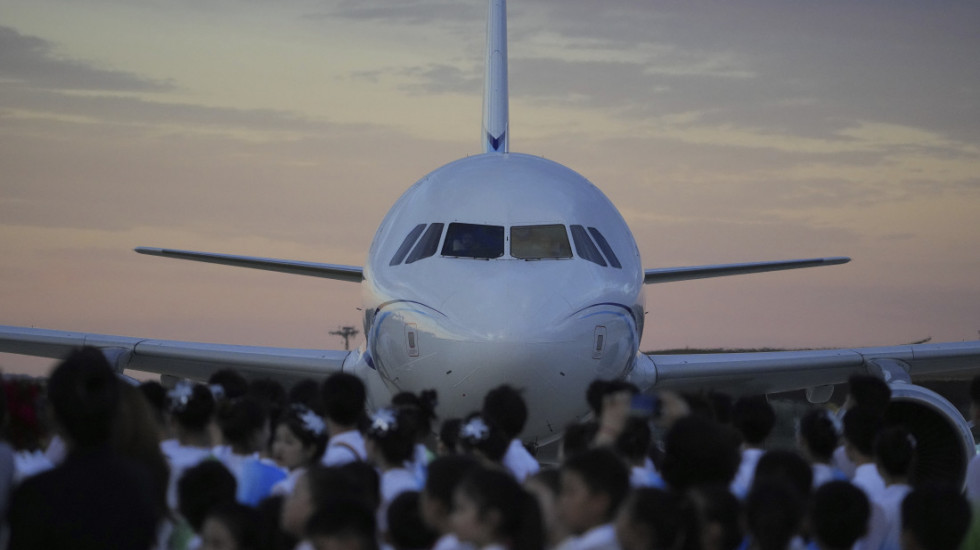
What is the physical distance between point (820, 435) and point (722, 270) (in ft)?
25.4

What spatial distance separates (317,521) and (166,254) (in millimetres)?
11996

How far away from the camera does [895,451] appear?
732 cm

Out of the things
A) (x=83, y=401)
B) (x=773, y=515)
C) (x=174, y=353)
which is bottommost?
(x=174, y=353)

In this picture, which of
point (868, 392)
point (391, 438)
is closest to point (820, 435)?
point (868, 392)

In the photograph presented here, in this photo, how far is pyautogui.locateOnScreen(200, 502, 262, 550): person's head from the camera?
521cm

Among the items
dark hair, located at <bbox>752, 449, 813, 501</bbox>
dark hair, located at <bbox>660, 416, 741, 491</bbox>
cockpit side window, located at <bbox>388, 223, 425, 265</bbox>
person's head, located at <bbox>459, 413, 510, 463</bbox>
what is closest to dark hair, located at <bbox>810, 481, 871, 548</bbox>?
dark hair, located at <bbox>660, 416, 741, 491</bbox>

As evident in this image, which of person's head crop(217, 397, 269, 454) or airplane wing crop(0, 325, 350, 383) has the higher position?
person's head crop(217, 397, 269, 454)

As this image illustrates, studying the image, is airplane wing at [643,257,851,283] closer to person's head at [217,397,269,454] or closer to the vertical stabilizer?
the vertical stabilizer

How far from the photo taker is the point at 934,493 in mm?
5723

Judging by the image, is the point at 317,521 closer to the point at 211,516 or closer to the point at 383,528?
the point at 211,516

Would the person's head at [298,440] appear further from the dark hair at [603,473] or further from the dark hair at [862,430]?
the dark hair at [862,430]

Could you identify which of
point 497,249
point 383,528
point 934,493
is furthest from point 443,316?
point 934,493

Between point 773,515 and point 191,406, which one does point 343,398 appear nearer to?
point 191,406

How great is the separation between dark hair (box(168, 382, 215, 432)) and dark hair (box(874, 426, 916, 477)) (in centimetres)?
385
